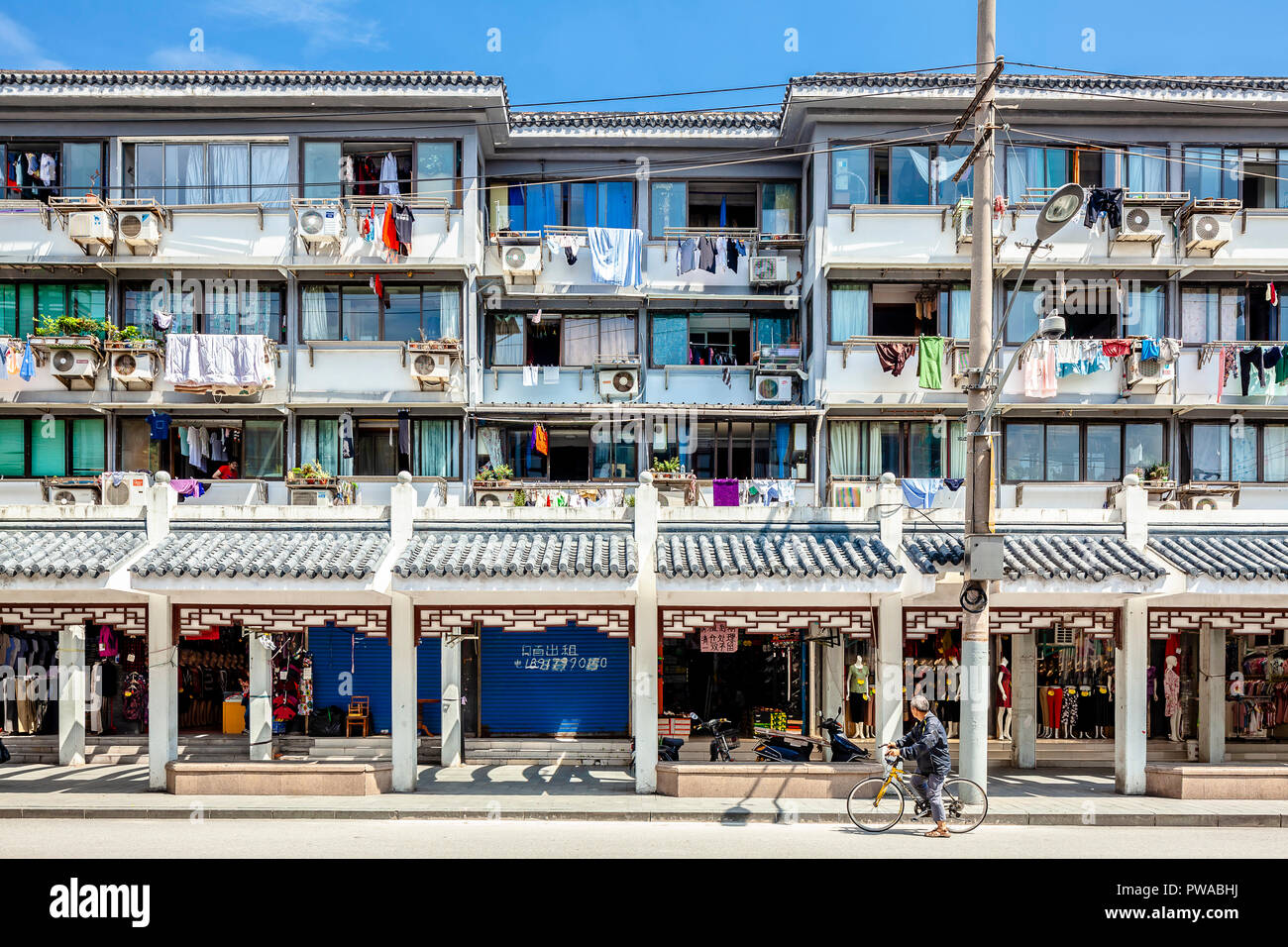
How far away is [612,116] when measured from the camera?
21734 millimetres

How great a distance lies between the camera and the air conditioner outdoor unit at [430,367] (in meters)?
19.5

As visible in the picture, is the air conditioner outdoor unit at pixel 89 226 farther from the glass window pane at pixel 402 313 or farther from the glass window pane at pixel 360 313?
the glass window pane at pixel 402 313

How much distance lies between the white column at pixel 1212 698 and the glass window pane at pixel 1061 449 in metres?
4.58

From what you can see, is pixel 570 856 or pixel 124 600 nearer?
pixel 570 856

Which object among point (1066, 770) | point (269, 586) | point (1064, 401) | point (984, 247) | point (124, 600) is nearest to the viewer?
point (984, 247)

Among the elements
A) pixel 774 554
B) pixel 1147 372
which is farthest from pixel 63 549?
pixel 1147 372

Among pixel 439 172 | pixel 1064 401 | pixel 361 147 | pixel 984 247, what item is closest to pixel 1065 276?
pixel 1064 401

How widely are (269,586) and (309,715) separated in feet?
20.7

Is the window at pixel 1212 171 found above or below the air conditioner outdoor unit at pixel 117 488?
above

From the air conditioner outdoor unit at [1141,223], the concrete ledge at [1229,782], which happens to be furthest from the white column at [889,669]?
the air conditioner outdoor unit at [1141,223]

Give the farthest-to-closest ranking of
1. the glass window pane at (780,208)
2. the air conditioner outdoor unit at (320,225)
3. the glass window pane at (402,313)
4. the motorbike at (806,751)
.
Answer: the glass window pane at (780,208)
the glass window pane at (402,313)
the air conditioner outdoor unit at (320,225)
the motorbike at (806,751)

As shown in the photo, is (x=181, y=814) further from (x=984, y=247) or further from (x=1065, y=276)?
(x=1065, y=276)

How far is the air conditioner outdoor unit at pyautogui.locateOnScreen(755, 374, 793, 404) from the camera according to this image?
2127 centimetres

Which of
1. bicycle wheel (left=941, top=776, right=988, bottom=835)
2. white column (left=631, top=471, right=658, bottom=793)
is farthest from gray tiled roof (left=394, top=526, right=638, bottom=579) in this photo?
bicycle wheel (left=941, top=776, right=988, bottom=835)
